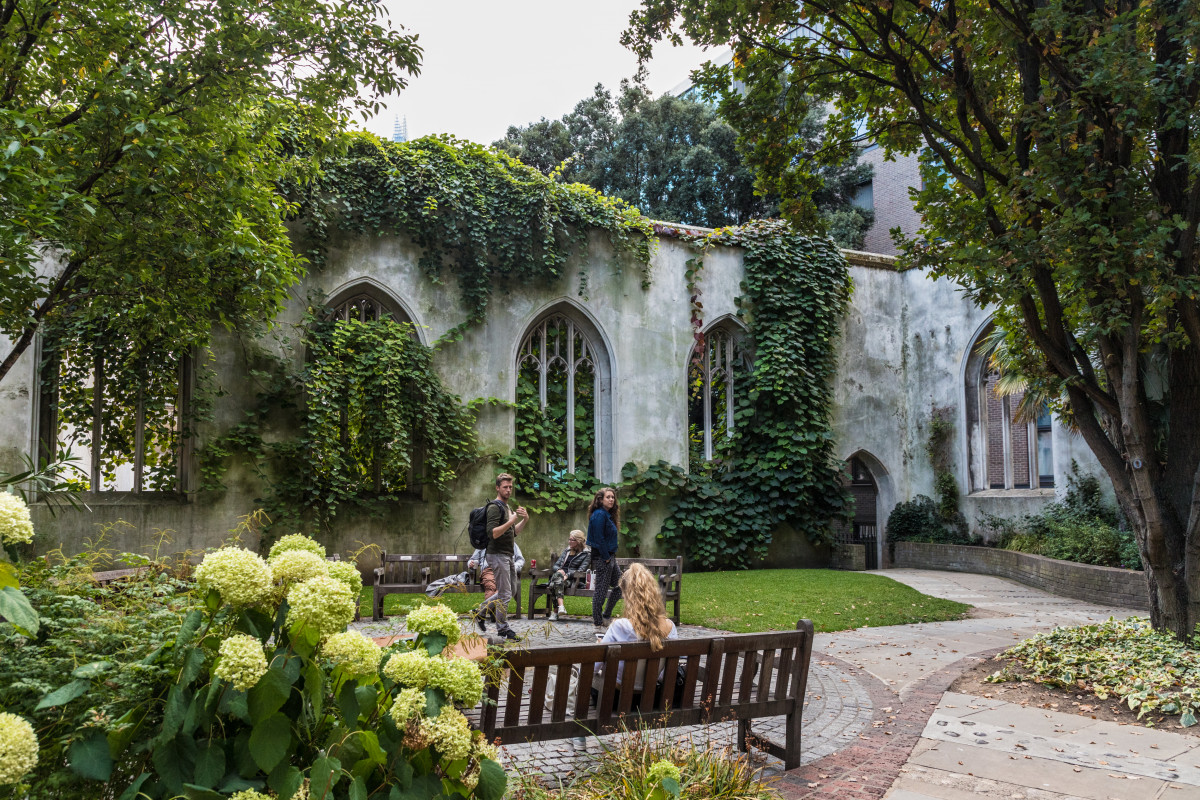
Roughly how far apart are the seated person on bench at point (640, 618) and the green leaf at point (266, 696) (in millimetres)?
2560

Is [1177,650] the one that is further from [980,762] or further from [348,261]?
A: [348,261]

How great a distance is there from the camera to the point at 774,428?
16.1 metres

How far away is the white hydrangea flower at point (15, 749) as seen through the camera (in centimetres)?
155

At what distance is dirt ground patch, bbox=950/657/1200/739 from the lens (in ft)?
17.9

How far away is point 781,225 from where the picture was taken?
17.0m

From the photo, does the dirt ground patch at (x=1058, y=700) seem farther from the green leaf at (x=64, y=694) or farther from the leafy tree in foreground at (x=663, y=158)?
the leafy tree in foreground at (x=663, y=158)

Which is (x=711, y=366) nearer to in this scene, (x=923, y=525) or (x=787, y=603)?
(x=923, y=525)

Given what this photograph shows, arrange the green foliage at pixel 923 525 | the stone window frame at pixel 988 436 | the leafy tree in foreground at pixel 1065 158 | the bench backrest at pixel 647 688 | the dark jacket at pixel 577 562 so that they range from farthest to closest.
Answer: the green foliage at pixel 923 525, the stone window frame at pixel 988 436, the dark jacket at pixel 577 562, the leafy tree in foreground at pixel 1065 158, the bench backrest at pixel 647 688

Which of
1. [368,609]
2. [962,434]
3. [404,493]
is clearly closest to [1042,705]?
[368,609]

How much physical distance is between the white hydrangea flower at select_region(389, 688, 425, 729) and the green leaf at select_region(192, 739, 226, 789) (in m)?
0.41

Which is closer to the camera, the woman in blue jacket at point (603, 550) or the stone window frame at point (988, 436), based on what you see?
the woman in blue jacket at point (603, 550)

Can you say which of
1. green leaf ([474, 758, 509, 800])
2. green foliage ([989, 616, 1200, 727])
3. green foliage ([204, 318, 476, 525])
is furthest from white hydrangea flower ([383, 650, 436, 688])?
green foliage ([204, 318, 476, 525])

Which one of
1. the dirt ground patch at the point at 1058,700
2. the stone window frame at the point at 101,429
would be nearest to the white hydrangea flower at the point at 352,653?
the dirt ground patch at the point at 1058,700

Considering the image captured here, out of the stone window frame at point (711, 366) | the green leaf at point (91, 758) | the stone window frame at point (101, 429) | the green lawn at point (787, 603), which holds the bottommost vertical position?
the green lawn at point (787, 603)
